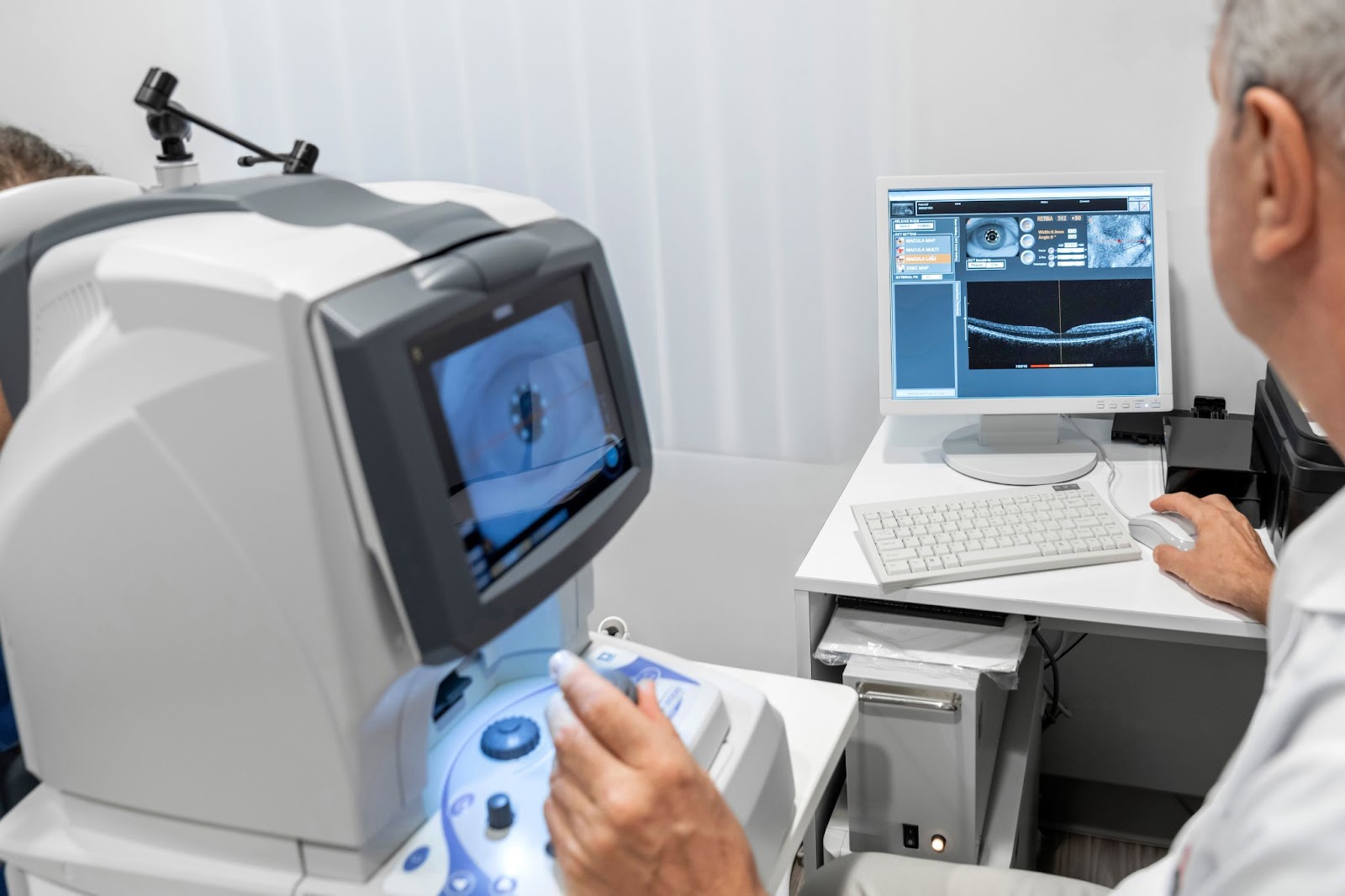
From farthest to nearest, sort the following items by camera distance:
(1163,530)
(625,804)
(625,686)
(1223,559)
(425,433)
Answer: (1163,530), (1223,559), (625,686), (625,804), (425,433)

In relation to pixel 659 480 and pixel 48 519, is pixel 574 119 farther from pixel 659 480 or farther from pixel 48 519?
pixel 48 519

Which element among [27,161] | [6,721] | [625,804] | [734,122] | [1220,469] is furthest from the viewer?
[734,122]

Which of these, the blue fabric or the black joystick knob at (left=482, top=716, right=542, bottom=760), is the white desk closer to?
the black joystick knob at (left=482, top=716, right=542, bottom=760)

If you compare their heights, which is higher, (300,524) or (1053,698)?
(300,524)

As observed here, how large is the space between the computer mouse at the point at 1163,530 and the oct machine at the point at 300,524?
2.72 ft

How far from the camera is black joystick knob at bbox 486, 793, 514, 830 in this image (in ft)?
2.91

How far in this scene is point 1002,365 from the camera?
1856 mm

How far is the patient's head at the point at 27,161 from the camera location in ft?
4.02

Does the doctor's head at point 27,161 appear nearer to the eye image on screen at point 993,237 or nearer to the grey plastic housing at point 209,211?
the grey plastic housing at point 209,211

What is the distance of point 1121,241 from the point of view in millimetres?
1826

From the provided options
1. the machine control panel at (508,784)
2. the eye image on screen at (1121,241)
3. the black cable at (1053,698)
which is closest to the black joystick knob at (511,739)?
the machine control panel at (508,784)

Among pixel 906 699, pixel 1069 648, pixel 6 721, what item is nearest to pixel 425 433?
pixel 6 721

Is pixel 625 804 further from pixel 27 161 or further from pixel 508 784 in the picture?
pixel 27 161

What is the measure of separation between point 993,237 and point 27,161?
130cm
